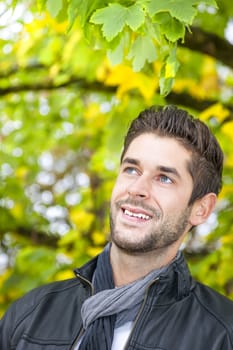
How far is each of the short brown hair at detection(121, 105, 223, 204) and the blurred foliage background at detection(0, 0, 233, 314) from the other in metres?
0.14

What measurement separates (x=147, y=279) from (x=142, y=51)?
764 millimetres

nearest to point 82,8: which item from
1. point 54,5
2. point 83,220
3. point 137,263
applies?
point 54,5

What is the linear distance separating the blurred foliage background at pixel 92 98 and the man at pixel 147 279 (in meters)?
0.23

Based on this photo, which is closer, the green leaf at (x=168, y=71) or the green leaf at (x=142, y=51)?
the green leaf at (x=168, y=71)

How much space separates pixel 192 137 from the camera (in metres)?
2.71

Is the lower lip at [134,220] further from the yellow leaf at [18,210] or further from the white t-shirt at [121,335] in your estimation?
the yellow leaf at [18,210]

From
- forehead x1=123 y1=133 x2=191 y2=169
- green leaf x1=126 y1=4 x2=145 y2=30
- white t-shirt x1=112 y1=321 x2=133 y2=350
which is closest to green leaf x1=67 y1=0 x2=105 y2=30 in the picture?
green leaf x1=126 y1=4 x2=145 y2=30

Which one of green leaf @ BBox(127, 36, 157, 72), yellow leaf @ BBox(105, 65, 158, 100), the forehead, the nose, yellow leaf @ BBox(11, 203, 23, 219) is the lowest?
the nose

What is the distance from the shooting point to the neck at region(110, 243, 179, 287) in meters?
2.58

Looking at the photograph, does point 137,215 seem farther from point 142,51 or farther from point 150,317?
point 142,51

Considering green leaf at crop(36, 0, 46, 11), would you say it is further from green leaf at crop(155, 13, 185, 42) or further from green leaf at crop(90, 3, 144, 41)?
green leaf at crop(155, 13, 185, 42)

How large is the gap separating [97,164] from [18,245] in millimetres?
1313

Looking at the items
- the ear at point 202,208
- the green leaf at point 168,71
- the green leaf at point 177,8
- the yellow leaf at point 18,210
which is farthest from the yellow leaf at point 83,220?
the green leaf at point 177,8

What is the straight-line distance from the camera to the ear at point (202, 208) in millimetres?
2781
